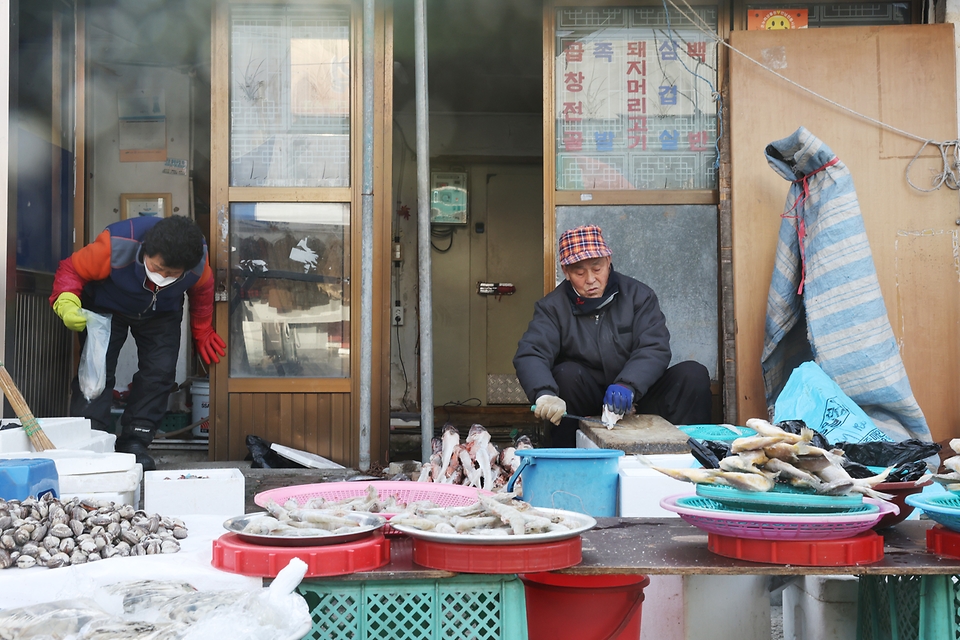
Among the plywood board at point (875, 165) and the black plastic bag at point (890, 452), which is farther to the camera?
the plywood board at point (875, 165)

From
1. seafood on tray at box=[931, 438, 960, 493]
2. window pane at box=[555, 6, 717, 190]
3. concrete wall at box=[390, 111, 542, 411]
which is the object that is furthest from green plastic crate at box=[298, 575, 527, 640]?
concrete wall at box=[390, 111, 542, 411]

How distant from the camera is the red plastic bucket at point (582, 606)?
221 cm

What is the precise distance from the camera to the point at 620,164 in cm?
556

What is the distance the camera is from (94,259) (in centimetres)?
491

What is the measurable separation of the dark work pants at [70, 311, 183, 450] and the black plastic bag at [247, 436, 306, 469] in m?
0.63

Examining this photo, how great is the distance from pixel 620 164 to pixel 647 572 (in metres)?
3.99

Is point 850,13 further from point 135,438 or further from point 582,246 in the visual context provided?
point 135,438

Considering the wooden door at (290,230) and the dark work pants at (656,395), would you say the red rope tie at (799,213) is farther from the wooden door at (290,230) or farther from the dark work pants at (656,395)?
the wooden door at (290,230)

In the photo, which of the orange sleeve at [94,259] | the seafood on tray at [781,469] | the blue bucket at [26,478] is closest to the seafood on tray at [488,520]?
the seafood on tray at [781,469]

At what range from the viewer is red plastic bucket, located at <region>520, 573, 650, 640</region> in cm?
221

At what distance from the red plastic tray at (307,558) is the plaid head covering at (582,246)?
10.2 ft

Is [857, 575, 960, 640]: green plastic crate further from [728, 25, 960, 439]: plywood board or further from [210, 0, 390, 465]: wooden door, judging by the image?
[210, 0, 390, 465]: wooden door

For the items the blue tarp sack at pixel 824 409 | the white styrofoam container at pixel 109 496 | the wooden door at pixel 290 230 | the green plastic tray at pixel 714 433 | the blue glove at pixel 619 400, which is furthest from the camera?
the wooden door at pixel 290 230

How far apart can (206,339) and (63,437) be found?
160cm
